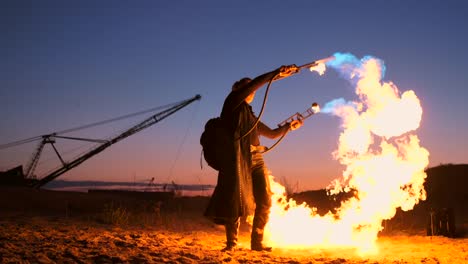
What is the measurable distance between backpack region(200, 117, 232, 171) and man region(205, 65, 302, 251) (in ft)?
0.19

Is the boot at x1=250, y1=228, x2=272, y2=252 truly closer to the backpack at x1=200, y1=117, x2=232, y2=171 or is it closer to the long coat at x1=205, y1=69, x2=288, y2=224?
the long coat at x1=205, y1=69, x2=288, y2=224

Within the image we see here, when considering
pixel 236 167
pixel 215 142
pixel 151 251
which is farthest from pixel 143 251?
pixel 215 142

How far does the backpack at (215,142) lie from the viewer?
6.28m

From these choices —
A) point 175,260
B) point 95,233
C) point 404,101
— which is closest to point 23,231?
point 95,233

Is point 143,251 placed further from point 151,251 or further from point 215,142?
point 215,142

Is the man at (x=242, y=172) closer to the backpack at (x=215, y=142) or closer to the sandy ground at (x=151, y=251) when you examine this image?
the backpack at (x=215, y=142)

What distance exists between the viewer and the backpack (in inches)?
247

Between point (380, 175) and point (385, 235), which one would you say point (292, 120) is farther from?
point (385, 235)

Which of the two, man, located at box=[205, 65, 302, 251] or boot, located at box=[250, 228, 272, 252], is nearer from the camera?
man, located at box=[205, 65, 302, 251]

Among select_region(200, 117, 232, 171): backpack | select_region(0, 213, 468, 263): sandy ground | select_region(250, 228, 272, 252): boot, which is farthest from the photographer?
select_region(250, 228, 272, 252): boot

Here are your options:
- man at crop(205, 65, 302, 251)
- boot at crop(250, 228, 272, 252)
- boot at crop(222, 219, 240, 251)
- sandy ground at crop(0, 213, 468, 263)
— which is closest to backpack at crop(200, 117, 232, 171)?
man at crop(205, 65, 302, 251)

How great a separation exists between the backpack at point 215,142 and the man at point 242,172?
0.19 ft

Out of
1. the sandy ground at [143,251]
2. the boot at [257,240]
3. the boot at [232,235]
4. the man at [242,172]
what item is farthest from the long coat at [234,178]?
the sandy ground at [143,251]

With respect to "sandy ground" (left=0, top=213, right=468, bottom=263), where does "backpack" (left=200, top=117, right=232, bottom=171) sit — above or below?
above
